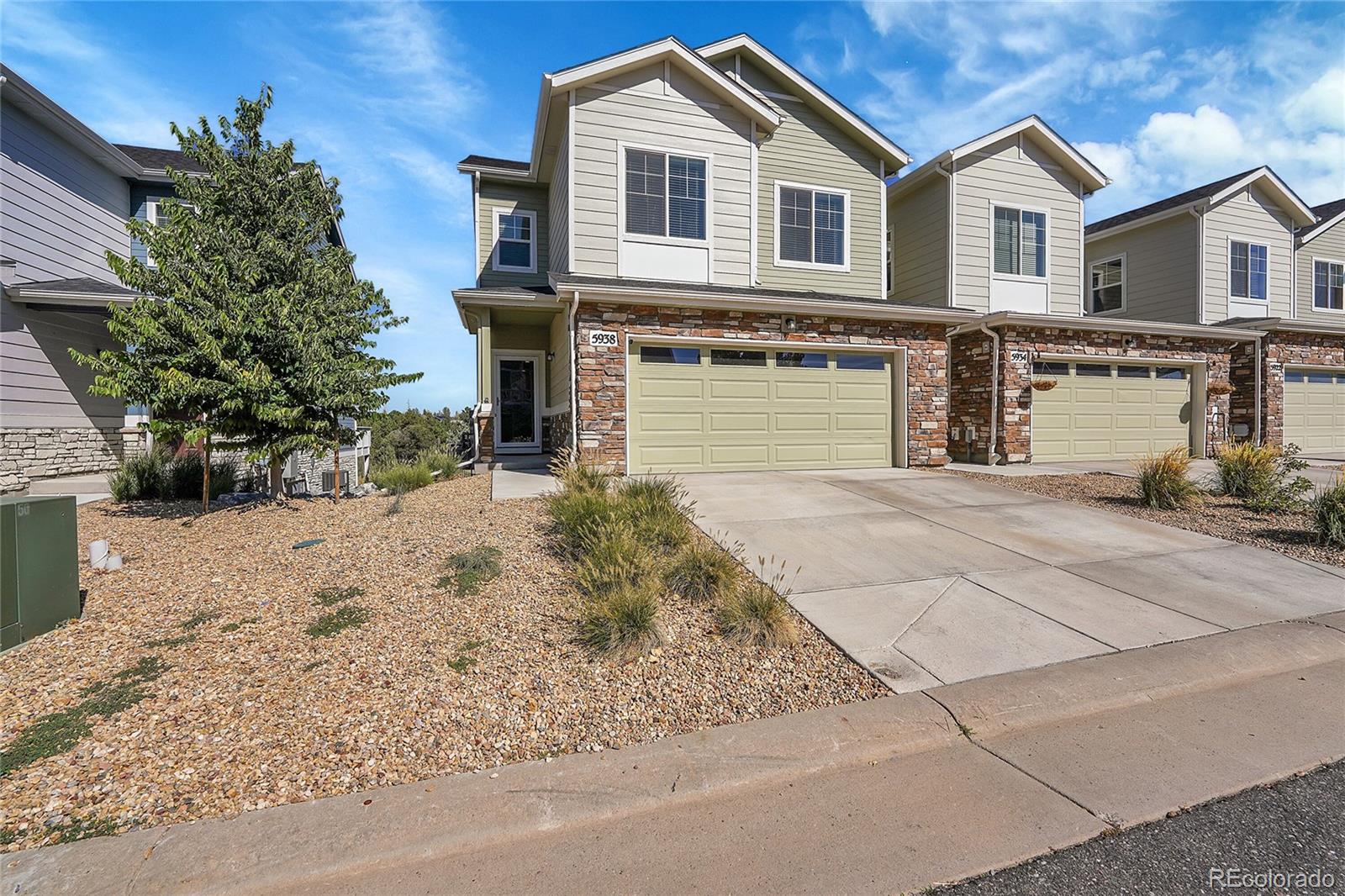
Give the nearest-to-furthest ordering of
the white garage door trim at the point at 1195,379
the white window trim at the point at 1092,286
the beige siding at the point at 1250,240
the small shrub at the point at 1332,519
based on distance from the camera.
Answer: the small shrub at the point at 1332,519 → the white garage door trim at the point at 1195,379 → the beige siding at the point at 1250,240 → the white window trim at the point at 1092,286

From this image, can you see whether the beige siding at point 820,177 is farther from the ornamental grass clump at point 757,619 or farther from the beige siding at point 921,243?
the ornamental grass clump at point 757,619

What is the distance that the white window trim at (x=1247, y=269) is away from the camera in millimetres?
15898

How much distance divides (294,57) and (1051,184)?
621 inches

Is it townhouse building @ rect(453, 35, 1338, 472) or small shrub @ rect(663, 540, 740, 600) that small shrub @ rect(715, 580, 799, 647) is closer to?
small shrub @ rect(663, 540, 740, 600)

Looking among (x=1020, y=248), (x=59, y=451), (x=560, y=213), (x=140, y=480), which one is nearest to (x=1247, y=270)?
(x=1020, y=248)

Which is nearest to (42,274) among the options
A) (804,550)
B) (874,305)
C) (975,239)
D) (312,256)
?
(312,256)

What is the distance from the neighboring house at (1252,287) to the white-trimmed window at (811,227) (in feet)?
32.8

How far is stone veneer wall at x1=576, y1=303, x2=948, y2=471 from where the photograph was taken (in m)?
9.30

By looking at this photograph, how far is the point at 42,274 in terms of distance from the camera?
35.2 ft

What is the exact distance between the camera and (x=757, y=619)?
3943 mm

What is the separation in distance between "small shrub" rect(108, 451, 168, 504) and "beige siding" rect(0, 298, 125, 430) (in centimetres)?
280

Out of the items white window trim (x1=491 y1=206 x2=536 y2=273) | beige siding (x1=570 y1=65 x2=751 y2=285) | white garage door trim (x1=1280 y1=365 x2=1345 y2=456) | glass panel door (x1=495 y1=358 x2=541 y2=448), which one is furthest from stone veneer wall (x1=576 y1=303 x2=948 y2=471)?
white garage door trim (x1=1280 y1=365 x2=1345 y2=456)

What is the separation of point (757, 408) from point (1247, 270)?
16.2 meters

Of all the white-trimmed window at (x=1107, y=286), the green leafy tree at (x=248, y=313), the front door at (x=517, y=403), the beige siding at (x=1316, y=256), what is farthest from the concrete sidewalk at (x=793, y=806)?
the beige siding at (x=1316, y=256)
